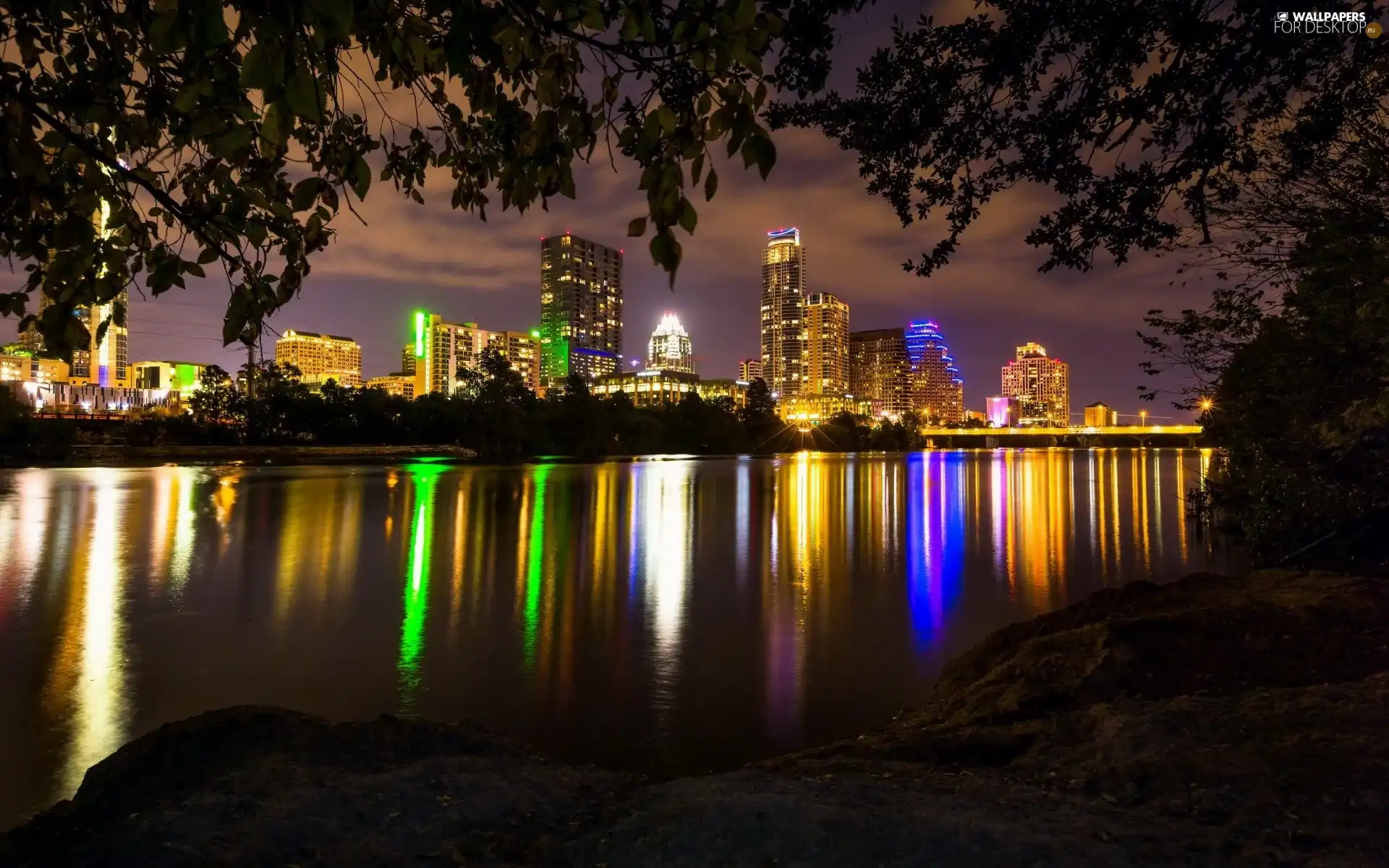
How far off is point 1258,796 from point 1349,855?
17.8 inches

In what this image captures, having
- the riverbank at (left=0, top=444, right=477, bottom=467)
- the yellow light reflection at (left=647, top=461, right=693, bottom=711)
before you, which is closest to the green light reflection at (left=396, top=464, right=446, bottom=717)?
the yellow light reflection at (left=647, top=461, right=693, bottom=711)

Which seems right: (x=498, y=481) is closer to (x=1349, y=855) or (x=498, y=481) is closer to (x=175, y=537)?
(x=175, y=537)

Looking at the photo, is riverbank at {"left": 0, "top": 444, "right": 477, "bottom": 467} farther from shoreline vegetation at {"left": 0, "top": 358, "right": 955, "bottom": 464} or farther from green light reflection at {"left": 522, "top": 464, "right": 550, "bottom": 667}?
green light reflection at {"left": 522, "top": 464, "right": 550, "bottom": 667}

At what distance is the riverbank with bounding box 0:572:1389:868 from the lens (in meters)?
2.97

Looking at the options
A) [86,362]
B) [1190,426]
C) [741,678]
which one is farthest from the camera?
[86,362]

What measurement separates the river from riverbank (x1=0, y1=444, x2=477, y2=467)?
101 feet

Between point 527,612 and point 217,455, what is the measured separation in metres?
57.5

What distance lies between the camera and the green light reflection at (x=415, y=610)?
7.43m

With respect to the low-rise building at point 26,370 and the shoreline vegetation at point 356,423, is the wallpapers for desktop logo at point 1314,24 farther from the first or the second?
the low-rise building at point 26,370

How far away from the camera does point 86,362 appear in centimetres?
17700

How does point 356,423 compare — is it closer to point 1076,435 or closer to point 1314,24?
point 1314,24

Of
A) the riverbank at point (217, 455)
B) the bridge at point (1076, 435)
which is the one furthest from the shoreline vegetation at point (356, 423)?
the bridge at point (1076, 435)

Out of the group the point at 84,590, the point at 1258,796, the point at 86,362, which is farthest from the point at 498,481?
the point at 86,362

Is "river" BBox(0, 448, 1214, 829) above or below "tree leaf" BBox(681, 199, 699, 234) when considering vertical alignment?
below
